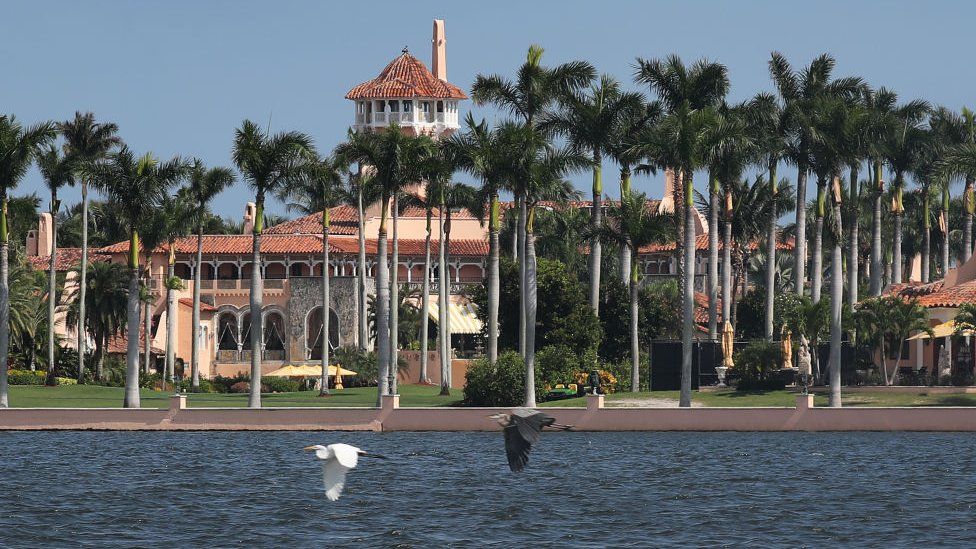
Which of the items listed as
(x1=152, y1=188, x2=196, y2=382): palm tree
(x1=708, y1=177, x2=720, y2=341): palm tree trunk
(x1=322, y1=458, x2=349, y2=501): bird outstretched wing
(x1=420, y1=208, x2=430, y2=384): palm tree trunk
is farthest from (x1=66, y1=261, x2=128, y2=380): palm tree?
(x1=322, y1=458, x2=349, y2=501): bird outstretched wing

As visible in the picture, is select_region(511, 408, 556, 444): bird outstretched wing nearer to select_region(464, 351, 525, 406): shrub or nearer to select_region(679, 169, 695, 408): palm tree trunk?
select_region(679, 169, 695, 408): palm tree trunk

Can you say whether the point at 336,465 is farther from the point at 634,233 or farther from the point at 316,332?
the point at 316,332

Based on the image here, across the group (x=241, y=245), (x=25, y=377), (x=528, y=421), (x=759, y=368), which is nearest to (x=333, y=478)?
(x=528, y=421)

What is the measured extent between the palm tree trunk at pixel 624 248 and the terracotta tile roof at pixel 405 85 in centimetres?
3518

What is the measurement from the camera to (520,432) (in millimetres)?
27734

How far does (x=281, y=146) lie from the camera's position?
64.8m

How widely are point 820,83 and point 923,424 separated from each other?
1048 inches

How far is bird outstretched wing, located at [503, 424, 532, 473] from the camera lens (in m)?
26.6

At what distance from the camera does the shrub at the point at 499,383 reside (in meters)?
67.0

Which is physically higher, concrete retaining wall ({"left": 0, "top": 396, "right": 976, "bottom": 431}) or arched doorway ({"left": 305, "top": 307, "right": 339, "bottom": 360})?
arched doorway ({"left": 305, "top": 307, "right": 339, "bottom": 360})

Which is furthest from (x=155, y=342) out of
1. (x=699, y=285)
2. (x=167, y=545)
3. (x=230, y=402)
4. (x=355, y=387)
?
(x=167, y=545)

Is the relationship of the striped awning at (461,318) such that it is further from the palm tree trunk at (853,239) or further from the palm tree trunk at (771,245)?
the palm tree trunk at (853,239)

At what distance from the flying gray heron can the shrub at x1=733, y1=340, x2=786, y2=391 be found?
40.5 meters

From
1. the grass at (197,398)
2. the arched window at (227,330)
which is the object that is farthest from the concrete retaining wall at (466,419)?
the arched window at (227,330)
